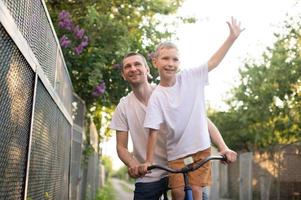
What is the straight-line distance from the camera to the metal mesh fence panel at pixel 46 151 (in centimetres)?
416

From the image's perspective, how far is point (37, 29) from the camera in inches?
160

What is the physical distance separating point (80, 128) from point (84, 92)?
795 mm

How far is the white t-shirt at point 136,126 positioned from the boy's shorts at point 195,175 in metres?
0.24

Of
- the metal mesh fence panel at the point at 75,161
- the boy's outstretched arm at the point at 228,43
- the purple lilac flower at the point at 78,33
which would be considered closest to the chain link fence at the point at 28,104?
the boy's outstretched arm at the point at 228,43

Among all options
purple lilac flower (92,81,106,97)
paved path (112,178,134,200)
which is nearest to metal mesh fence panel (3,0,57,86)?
purple lilac flower (92,81,106,97)

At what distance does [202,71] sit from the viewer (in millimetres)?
3867

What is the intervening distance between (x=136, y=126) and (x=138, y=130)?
1.4 inches

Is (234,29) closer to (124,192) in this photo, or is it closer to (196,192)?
(196,192)

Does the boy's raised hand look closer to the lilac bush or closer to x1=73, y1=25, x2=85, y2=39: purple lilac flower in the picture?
the lilac bush

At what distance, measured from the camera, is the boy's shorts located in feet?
11.9

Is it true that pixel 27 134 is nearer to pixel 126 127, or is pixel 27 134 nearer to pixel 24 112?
pixel 24 112

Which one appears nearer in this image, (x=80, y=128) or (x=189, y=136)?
(x=189, y=136)

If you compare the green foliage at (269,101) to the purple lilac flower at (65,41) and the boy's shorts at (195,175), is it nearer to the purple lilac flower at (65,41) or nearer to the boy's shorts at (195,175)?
the purple lilac flower at (65,41)

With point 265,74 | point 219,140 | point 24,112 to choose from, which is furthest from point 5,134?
point 265,74
